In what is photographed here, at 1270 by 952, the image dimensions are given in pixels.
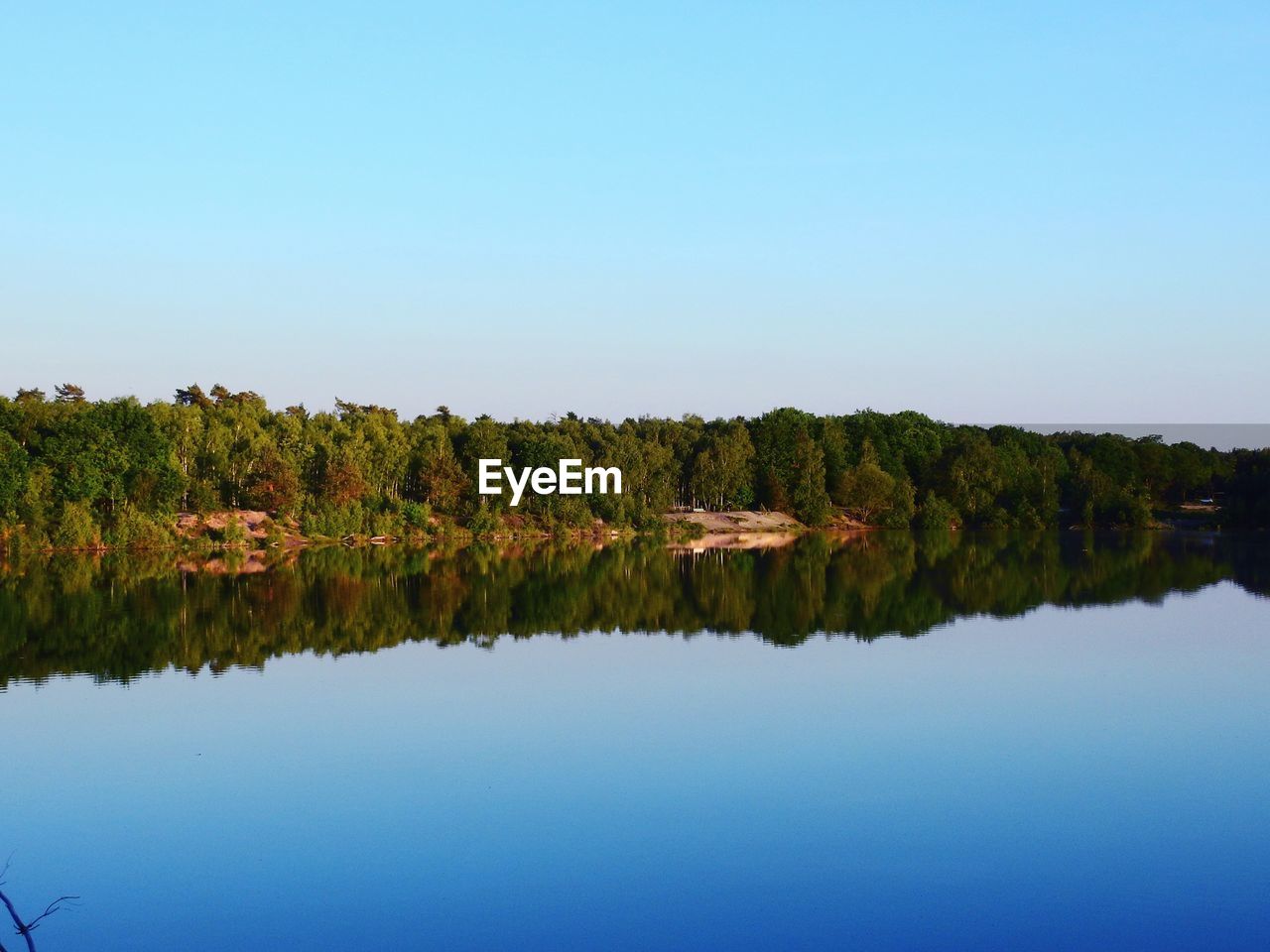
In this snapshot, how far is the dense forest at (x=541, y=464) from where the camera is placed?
52.6 m

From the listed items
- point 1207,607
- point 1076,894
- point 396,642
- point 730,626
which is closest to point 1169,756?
point 1076,894

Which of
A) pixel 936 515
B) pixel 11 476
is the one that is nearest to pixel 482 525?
pixel 11 476

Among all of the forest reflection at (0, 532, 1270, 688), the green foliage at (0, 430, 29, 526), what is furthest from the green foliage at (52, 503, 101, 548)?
the forest reflection at (0, 532, 1270, 688)

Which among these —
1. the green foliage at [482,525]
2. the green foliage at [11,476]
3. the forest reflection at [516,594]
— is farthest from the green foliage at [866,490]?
the green foliage at [11,476]

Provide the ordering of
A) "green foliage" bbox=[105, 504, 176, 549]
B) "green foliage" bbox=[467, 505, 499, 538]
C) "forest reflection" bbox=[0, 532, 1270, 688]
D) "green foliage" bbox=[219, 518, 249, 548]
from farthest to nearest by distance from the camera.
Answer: "green foliage" bbox=[467, 505, 499, 538]
"green foliage" bbox=[219, 518, 249, 548]
"green foliage" bbox=[105, 504, 176, 549]
"forest reflection" bbox=[0, 532, 1270, 688]

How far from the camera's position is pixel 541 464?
66.6 metres

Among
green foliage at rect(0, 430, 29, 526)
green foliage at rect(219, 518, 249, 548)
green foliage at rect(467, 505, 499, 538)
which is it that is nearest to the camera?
green foliage at rect(0, 430, 29, 526)

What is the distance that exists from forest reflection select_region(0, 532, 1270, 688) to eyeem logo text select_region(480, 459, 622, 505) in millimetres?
6686

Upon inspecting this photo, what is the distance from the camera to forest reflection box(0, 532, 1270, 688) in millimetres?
29391

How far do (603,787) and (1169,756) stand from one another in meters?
8.18

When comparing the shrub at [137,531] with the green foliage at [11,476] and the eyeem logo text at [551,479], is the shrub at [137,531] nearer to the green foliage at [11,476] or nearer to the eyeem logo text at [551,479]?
the green foliage at [11,476]

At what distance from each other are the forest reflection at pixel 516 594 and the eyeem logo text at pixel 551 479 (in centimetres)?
669

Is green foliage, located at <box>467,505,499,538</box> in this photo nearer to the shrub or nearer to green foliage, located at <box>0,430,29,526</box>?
the shrub

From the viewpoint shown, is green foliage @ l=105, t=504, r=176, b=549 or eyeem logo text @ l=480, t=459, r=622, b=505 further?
eyeem logo text @ l=480, t=459, r=622, b=505
